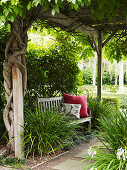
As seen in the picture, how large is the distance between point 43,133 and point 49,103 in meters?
1.21

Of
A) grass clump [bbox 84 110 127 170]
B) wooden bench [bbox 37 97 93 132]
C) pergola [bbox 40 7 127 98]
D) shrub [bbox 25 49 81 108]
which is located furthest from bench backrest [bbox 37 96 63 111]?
pergola [bbox 40 7 127 98]

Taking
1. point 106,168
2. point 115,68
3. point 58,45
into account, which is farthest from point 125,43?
point 115,68

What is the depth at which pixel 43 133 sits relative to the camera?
10.9ft

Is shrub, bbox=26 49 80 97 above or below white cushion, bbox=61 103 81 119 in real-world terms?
above

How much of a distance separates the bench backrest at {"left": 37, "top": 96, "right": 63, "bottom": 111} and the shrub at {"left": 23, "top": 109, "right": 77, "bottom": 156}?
0.56m

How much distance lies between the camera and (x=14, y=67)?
11.0 ft

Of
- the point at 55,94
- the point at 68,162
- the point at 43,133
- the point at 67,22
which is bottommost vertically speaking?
the point at 68,162

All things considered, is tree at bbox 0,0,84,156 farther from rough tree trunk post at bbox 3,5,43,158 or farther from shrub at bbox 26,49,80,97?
shrub at bbox 26,49,80,97

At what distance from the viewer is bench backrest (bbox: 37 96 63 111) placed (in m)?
4.26

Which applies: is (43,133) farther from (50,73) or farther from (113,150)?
(50,73)

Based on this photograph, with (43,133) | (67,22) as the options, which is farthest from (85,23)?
(43,133)

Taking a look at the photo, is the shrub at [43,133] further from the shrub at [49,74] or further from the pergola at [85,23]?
the pergola at [85,23]

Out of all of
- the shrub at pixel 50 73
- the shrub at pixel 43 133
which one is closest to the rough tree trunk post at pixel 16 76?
the shrub at pixel 43 133

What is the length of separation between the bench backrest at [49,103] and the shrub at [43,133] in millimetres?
557
